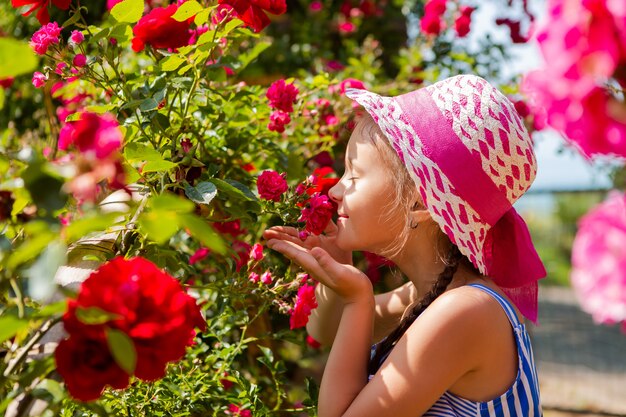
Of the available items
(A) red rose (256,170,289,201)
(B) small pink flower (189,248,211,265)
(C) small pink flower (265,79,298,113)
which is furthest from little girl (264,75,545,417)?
(B) small pink flower (189,248,211,265)

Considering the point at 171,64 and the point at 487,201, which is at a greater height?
the point at 171,64

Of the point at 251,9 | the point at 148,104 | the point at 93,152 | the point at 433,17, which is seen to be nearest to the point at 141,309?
the point at 93,152

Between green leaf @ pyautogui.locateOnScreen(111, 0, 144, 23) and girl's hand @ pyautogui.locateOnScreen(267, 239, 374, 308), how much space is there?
53 centimetres

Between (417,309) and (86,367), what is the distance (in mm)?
922

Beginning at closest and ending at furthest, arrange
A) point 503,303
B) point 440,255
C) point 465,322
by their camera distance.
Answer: point 465,322
point 503,303
point 440,255

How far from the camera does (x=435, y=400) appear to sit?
1.44m

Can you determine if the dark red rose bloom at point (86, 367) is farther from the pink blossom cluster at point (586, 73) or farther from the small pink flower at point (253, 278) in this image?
the small pink flower at point (253, 278)

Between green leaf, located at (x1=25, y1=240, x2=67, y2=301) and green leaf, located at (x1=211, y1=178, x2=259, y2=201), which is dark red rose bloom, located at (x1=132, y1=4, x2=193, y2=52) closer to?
green leaf, located at (x1=211, y1=178, x2=259, y2=201)

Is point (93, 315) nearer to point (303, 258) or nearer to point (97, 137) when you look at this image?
Result: point (97, 137)

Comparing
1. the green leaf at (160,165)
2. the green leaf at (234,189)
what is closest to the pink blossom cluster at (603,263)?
the green leaf at (160,165)

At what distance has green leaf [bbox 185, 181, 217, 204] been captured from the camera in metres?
1.34

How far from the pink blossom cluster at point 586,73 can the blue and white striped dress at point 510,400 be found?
0.94 meters

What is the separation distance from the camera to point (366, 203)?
5.22ft

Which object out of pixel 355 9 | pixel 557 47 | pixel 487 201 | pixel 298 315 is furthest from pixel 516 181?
pixel 355 9
